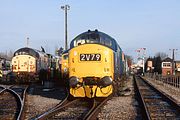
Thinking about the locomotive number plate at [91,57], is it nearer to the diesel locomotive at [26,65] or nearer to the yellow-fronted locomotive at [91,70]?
the yellow-fronted locomotive at [91,70]

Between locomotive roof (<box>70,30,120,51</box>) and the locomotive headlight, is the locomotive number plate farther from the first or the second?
the locomotive headlight

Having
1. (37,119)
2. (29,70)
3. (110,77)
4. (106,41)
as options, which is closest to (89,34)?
(106,41)

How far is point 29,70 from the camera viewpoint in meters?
31.8

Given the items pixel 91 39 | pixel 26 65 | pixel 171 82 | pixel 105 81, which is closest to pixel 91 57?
pixel 91 39

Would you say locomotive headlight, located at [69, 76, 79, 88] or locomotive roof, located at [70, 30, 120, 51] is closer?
locomotive headlight, located at [69, 76, 79, 88]

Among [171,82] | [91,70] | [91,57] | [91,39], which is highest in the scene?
[91,39]

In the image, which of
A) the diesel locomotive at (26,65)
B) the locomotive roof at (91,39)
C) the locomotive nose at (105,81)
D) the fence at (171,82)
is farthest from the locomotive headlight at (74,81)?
the fence at (171,82)

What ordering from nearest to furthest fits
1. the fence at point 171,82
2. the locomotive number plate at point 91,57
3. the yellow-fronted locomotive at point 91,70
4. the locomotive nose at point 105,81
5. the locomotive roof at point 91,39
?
1. the locomotive nose at point 105,81
2. the yellow-fronted locomotive at point 91,70
3. the locomotive number plate at point 91,57
4. the locomotive roof at point 91,39
5. the fence at point 171,82

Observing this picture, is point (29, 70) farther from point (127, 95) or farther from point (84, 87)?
point (84, 87)

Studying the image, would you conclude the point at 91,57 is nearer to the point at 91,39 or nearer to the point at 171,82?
the point at 91,39

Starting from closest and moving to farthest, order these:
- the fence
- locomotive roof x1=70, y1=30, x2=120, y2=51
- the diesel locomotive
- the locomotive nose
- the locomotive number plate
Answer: the locomotive nose
the locomotive number plate
locomotive roof x1=70, y1=30, x2=120, y2=51
the diesel locomotive
the fence

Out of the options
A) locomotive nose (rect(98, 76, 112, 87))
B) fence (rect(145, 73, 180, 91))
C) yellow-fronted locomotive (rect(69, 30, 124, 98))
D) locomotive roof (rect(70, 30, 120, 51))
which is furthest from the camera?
fence (rect(145, 73, 180, 91))

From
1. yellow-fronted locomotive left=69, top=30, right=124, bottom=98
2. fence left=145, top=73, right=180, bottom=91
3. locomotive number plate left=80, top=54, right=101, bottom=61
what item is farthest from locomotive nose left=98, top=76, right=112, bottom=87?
fence left=145, top=73, right=180, bottom=91

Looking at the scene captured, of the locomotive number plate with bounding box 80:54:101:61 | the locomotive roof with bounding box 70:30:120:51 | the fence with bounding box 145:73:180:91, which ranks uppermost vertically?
the locomotive roof with bounding box 70:30:120:51
